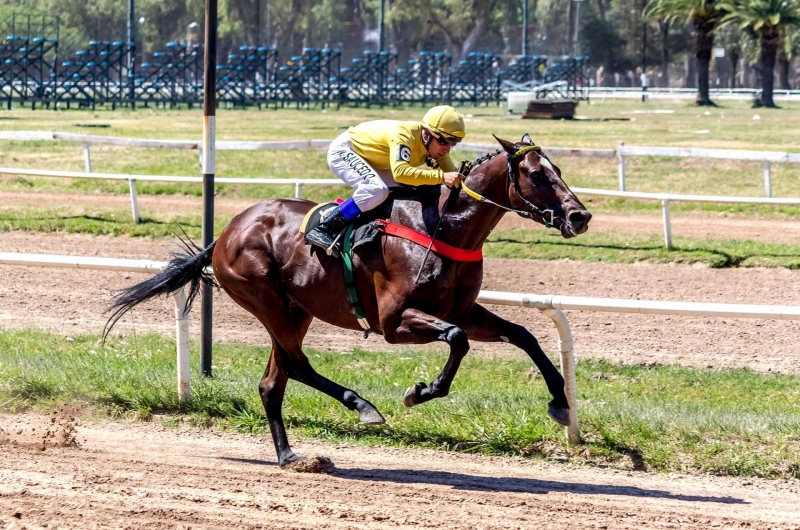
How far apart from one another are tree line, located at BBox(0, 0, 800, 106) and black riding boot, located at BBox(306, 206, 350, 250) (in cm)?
5406

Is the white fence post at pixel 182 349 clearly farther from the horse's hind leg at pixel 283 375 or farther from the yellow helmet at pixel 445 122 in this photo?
the yellow helmet at pixel 445 122

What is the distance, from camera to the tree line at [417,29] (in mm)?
76875

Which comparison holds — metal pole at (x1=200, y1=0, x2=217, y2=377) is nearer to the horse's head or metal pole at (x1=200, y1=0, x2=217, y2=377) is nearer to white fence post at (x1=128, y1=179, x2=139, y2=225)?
the horse's head

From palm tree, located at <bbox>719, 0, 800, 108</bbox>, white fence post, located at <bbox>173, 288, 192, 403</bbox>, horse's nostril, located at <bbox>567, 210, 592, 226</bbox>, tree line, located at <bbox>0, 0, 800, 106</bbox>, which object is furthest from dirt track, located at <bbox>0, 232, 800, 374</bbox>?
tree line, located at <bbox>0, 0, 800, 106</bbox>

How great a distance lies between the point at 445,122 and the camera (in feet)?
19.6

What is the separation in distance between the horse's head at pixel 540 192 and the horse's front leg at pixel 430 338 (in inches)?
29.5

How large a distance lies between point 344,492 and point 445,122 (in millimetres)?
2097

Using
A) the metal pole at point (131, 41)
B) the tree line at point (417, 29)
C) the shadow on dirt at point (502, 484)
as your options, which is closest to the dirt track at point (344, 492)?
the shadow on dirt at point (502, 484)

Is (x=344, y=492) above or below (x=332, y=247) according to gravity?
below

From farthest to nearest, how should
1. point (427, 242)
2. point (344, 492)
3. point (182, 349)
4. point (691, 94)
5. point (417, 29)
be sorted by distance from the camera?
point (417, 29) < point (691, 94) < point (182, 349) < point (427, 242) < point (344, 492)

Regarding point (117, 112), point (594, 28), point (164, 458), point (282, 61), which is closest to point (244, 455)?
point (164, 458)

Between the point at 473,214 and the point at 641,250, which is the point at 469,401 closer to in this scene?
the point at 473,214

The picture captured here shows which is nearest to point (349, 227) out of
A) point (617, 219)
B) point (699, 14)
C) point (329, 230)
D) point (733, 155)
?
point (329, 230)

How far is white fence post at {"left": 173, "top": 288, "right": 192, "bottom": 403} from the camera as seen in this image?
7082mm
